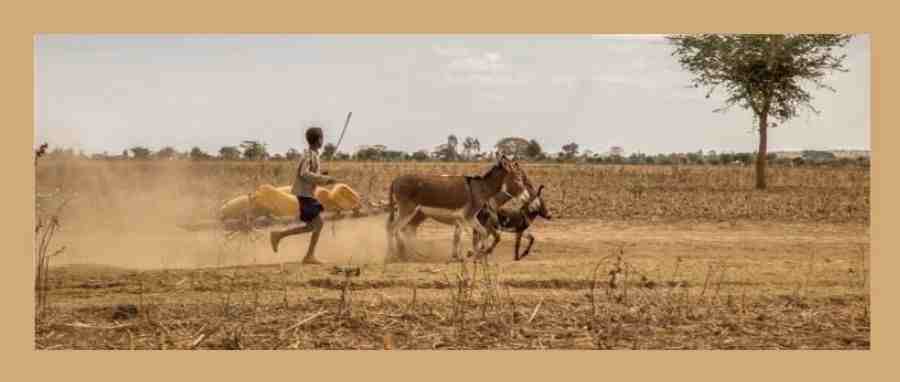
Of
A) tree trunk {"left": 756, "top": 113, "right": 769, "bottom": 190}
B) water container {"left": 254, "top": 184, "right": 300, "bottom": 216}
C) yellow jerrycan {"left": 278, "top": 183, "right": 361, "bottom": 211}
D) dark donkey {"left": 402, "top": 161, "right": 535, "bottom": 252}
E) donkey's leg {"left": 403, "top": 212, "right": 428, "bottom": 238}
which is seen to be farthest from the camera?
tree trunk {"left": 756, "top": 113, "right": 769, "bottom": 190}

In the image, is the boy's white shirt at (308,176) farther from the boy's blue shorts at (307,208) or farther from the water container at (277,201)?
the water container at (277,201)

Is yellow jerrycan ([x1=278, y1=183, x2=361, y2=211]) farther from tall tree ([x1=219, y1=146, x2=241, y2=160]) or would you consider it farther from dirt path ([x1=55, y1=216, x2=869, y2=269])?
tall tree ([x1=219, y1=146, x2=241, y2=160])

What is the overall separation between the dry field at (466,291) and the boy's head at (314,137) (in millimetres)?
1884

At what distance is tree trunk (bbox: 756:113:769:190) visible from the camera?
117 feet

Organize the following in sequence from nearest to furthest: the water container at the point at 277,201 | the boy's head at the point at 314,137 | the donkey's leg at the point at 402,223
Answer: the boy's head at the point at 314,137
the water container at the point at 277,201
the donkey's leg at the point at 402,223

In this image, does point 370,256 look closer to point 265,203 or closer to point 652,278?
point 265,203

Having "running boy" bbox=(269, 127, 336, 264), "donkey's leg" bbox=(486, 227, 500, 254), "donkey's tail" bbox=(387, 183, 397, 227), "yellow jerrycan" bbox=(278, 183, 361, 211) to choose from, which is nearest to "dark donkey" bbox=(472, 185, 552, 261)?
"donkey's leg" bbox=(486, 227, 500, 254)

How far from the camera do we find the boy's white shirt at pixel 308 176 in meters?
15.0

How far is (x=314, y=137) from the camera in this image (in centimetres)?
1512

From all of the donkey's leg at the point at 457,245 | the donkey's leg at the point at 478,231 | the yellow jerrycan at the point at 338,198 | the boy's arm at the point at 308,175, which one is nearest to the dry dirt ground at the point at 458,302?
the donkey's leg at the point at 457,245

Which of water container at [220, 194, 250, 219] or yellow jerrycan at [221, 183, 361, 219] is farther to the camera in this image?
water container at [220, 194, 250, 219]

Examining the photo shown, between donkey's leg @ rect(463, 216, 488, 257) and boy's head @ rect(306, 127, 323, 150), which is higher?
boy's head @ rect(306, 127, 323, 150)

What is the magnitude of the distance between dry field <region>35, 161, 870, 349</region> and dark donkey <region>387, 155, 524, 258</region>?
2.50ft

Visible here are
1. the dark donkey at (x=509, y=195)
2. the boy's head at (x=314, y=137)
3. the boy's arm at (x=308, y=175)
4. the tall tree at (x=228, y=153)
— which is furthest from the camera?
the tall tree at (x=228, y=153)
